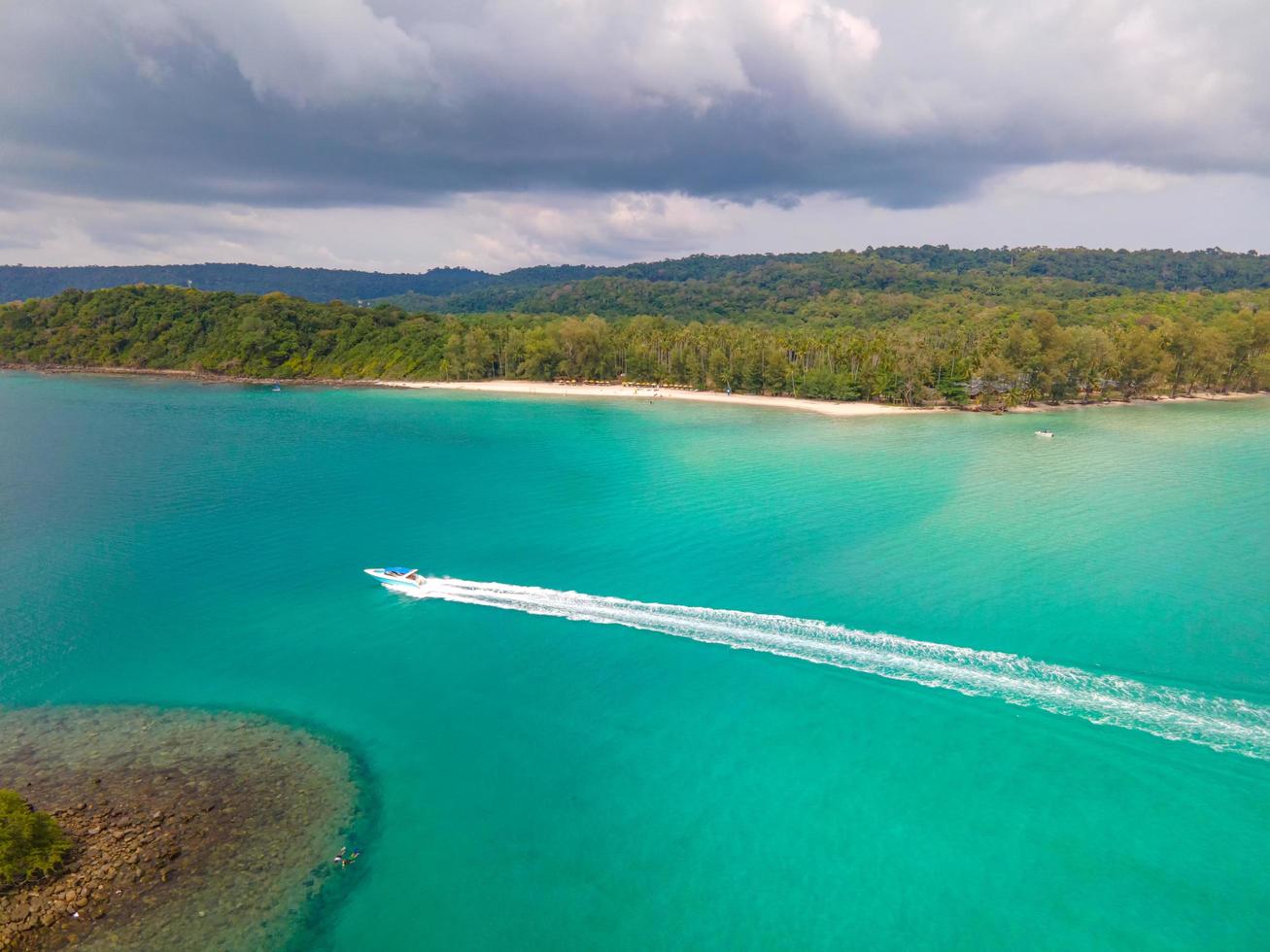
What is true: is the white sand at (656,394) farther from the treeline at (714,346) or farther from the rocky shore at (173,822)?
the rocky shore at (173,822)

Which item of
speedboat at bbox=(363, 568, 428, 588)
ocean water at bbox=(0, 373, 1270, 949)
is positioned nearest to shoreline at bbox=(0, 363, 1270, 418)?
ocean water at bbox=(0, 373, 1270, 949)

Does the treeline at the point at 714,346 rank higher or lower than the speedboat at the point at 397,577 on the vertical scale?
higher

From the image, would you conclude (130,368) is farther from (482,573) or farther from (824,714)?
(824,714)

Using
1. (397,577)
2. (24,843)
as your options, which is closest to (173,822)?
(24,843)

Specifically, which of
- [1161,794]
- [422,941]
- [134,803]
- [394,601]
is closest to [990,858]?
[1161,794]

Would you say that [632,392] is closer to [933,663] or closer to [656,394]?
[656,394]

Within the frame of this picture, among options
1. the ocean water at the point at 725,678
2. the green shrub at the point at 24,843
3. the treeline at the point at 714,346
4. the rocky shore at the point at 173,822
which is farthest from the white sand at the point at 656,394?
the green shrub at the point at 24,843
